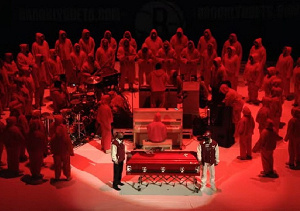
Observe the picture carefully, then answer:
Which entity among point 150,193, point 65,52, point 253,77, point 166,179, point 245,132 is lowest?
point 150,193

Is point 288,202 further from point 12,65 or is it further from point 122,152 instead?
point 12,65

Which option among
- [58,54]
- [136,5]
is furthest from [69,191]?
[136,5]

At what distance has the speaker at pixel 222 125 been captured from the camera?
49.6 feet

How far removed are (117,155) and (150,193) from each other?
112cm

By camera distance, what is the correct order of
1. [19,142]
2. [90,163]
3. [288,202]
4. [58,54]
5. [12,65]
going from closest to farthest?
[288,202]
[19,142]
[90,163]
[12,65]
[58,54]

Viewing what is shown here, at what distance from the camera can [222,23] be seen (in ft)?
81.4

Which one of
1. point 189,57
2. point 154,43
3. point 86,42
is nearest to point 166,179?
point 189,57

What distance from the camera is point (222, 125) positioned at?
600 inches

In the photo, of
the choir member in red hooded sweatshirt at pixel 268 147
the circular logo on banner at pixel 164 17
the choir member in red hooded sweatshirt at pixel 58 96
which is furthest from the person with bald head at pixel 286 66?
the choir member in red hooded sweatshirt at pixel 58 96

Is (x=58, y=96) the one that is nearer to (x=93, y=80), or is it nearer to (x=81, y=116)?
(x=81, y=116)

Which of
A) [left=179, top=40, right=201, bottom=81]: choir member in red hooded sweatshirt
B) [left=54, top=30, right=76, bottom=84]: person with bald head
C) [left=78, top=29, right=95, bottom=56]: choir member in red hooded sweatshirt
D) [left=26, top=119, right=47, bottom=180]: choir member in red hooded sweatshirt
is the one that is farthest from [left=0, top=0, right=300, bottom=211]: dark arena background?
[left=78, top=29, right=95, bottom=56]: choir member in red hooded sweatshirt

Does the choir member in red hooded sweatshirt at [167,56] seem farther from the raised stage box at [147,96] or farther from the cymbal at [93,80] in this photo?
the cymbal at [93,80]

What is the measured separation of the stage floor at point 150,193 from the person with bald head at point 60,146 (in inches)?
13.6

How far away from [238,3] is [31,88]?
1096 cm
